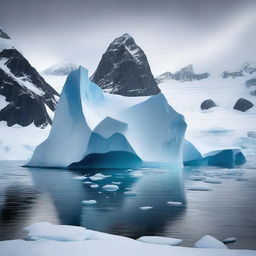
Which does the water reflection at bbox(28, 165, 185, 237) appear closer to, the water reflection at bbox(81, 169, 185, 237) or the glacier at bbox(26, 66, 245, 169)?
the water reflection at bbox(81, 169, 185, 237)

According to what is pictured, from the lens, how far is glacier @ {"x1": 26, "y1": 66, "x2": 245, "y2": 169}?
83.9 feet

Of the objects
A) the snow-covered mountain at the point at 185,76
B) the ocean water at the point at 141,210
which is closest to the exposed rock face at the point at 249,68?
the snow-covered mountain at the point at 185,76

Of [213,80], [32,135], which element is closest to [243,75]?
[213,80]

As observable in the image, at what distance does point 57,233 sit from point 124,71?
11342 cm

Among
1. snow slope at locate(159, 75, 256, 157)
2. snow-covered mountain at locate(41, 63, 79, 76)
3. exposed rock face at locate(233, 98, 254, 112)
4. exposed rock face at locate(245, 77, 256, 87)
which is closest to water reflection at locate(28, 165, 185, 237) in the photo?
snow slope at locate(159, 75, 256, 157)

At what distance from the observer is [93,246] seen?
6102 mm

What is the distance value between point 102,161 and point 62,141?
3365 millimetres

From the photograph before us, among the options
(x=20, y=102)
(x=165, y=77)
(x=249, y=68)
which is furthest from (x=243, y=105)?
(x=165, y=77)

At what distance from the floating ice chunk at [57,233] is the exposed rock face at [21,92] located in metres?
70.1

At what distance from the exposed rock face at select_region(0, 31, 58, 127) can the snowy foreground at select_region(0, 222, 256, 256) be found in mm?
70848

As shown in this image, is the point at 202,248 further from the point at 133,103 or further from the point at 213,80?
the point at 213,80

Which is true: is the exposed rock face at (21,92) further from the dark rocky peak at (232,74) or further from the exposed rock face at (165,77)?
the dark rocky peak at (232,74)

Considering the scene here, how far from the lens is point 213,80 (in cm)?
16412

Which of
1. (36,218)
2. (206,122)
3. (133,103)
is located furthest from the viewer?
(206,122)
